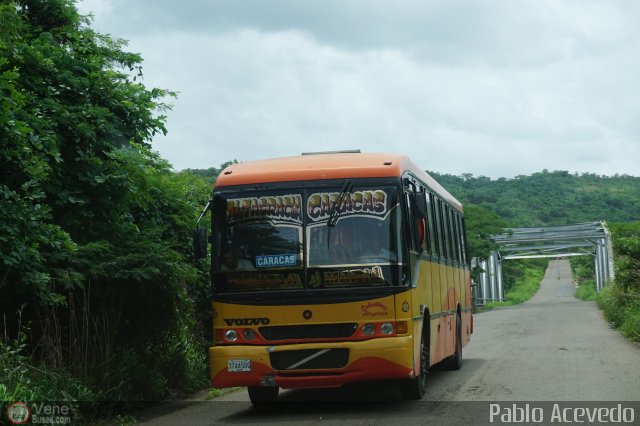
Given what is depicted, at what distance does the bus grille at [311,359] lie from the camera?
10586mm

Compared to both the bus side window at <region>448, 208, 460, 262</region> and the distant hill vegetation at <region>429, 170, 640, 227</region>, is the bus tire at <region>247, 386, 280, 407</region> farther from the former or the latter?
the distant hill vegetation at <region>429, 170, 640, 227</region>

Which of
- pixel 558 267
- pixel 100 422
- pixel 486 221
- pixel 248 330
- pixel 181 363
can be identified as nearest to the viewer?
pixel 100 422

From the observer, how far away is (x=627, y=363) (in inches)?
620

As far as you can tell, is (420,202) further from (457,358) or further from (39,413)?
(457,358)

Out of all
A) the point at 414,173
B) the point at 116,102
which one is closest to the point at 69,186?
the point at 116,102

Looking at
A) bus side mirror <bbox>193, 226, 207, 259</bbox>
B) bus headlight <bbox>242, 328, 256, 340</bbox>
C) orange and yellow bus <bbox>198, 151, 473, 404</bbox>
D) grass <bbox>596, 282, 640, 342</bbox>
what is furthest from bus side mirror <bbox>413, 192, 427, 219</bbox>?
grass <bbox>596, 282, 640, 342</bbox>

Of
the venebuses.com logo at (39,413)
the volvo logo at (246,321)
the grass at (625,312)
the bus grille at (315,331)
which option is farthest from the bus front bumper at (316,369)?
the grass at (625,312)

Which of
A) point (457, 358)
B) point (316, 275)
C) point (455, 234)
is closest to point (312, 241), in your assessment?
point (316, 275)

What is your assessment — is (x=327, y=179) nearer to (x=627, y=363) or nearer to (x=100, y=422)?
(x=100, y=422)

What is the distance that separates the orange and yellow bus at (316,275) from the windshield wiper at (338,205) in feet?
0.04

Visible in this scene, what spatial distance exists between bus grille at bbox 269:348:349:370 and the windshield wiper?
1418mm

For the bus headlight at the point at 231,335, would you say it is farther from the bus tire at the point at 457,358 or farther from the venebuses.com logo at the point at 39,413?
the bus tire at the point at 457,358

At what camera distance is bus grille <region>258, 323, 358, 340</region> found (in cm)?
1069

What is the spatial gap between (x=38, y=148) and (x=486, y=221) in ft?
143
